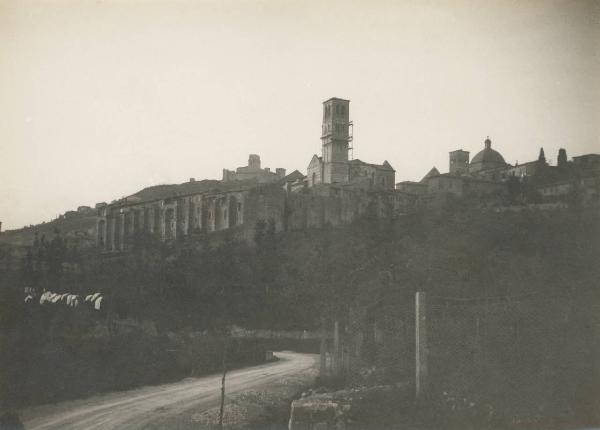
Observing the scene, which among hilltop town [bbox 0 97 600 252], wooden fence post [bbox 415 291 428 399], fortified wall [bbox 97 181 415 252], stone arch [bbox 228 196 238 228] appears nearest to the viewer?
wooden fence post [bbox 415 291 428 399]

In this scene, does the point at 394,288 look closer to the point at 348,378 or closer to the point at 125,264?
the point at 348,378

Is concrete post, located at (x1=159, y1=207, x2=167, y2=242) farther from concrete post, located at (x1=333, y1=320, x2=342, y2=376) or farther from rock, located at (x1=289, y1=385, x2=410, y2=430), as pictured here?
rock, located at (x1=289, y1=385, x2=410, y2=430)

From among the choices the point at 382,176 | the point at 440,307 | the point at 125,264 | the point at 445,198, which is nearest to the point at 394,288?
the point at 440,307

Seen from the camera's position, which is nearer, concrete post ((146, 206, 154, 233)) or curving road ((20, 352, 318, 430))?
curving road ((20, 352, 318, 430))

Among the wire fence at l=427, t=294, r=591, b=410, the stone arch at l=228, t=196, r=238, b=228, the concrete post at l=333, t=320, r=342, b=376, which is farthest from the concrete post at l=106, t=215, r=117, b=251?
the wire fence at l=427, t=294, r=591, b=410

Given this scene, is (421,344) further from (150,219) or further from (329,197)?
(150,219)

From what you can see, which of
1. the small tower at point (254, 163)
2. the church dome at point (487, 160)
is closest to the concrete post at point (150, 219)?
the small tower at point (254, 163)

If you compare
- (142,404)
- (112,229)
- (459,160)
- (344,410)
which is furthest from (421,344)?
(459,160)
